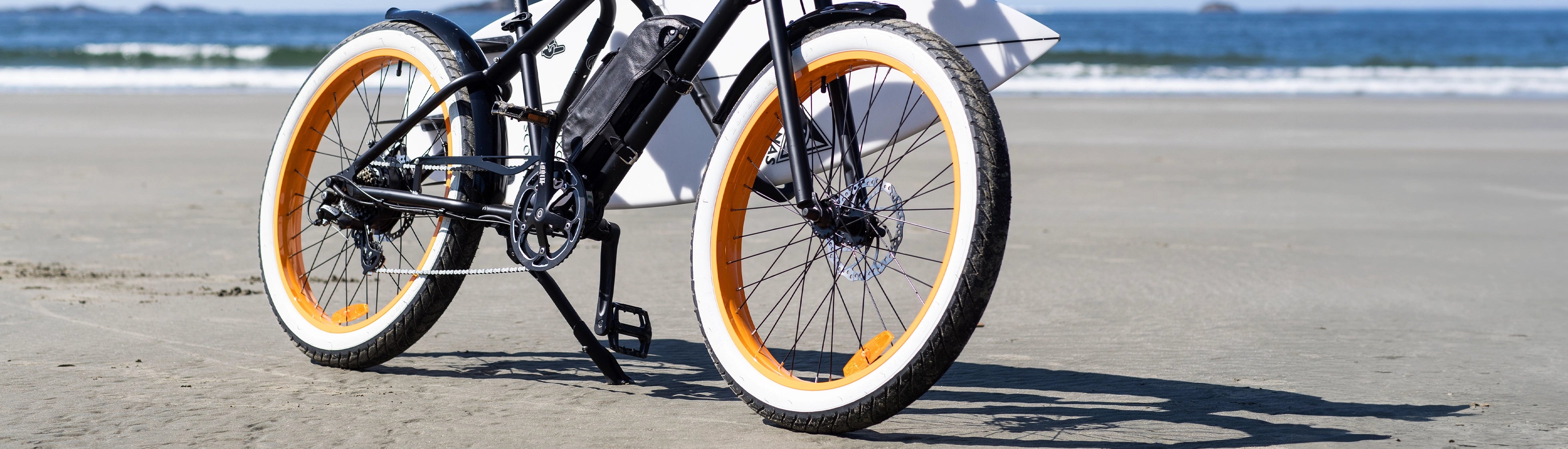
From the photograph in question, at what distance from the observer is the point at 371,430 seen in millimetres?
2848

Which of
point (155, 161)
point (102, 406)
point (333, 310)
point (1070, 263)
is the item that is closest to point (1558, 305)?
point (1070, 263)

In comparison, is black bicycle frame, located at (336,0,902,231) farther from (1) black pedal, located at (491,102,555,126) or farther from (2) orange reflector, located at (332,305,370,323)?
(2) orange reflector, located at (332,305,370,323)

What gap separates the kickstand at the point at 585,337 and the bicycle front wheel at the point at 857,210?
41 centimetres

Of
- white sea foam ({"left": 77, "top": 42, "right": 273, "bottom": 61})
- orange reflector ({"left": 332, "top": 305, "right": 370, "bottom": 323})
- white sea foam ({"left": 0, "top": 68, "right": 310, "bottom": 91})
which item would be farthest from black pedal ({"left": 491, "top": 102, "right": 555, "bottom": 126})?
white sea foam ({"left": 77, "top": 42, "right": 273, "bottom": 61})

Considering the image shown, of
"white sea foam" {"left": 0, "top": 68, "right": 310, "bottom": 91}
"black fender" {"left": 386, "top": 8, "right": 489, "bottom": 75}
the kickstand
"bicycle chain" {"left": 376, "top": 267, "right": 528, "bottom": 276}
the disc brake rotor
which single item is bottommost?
the kickstand

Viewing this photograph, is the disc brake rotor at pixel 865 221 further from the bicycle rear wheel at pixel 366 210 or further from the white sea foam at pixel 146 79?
the white sea foam at pixel 146 79

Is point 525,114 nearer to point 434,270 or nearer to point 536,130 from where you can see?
point 536,130

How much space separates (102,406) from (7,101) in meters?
16.8

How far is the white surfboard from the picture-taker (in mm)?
3410

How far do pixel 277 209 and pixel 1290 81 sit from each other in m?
24.5

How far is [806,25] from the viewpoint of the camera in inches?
111

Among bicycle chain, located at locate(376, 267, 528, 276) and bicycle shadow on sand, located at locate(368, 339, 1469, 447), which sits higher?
bicycle chain, located at locate(376, 267, 528, 276)

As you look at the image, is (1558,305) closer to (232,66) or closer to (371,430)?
(371,430)

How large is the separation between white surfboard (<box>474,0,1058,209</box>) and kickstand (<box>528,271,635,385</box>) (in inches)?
17.8
